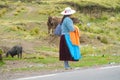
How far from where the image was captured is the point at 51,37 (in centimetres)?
3033

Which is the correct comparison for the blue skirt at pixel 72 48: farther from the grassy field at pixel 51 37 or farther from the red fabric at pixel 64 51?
the grassy field at pixel 51 37

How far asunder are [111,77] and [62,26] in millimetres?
3242

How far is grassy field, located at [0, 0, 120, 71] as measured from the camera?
753 inches

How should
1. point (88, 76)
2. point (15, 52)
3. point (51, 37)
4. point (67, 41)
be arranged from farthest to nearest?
point (51, 37), point (15, 52), point (67, 41), point (88, 76)

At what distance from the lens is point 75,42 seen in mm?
14141

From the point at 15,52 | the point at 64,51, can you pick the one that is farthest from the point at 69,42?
the point at 15,52

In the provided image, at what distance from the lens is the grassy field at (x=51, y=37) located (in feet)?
62.8

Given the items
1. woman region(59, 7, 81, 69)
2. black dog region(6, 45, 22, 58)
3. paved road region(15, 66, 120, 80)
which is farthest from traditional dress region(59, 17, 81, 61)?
black dog region(6, 45, 22, 58)

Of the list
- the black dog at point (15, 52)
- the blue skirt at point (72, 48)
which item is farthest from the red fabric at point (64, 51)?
the black dog at point (15, 52)

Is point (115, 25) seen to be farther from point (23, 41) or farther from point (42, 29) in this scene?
point (23, 41)

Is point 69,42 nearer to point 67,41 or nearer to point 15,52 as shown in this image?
point 67,41

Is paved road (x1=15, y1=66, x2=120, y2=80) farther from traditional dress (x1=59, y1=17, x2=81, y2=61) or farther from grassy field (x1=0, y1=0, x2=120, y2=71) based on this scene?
grassy field (x1=0, y1=0, x2=120, y2=71)

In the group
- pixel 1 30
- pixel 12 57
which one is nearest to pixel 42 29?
pixel 1 30

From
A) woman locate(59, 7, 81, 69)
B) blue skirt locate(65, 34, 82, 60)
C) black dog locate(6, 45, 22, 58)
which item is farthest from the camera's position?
black dog locate(6, 45, 22, 58)
